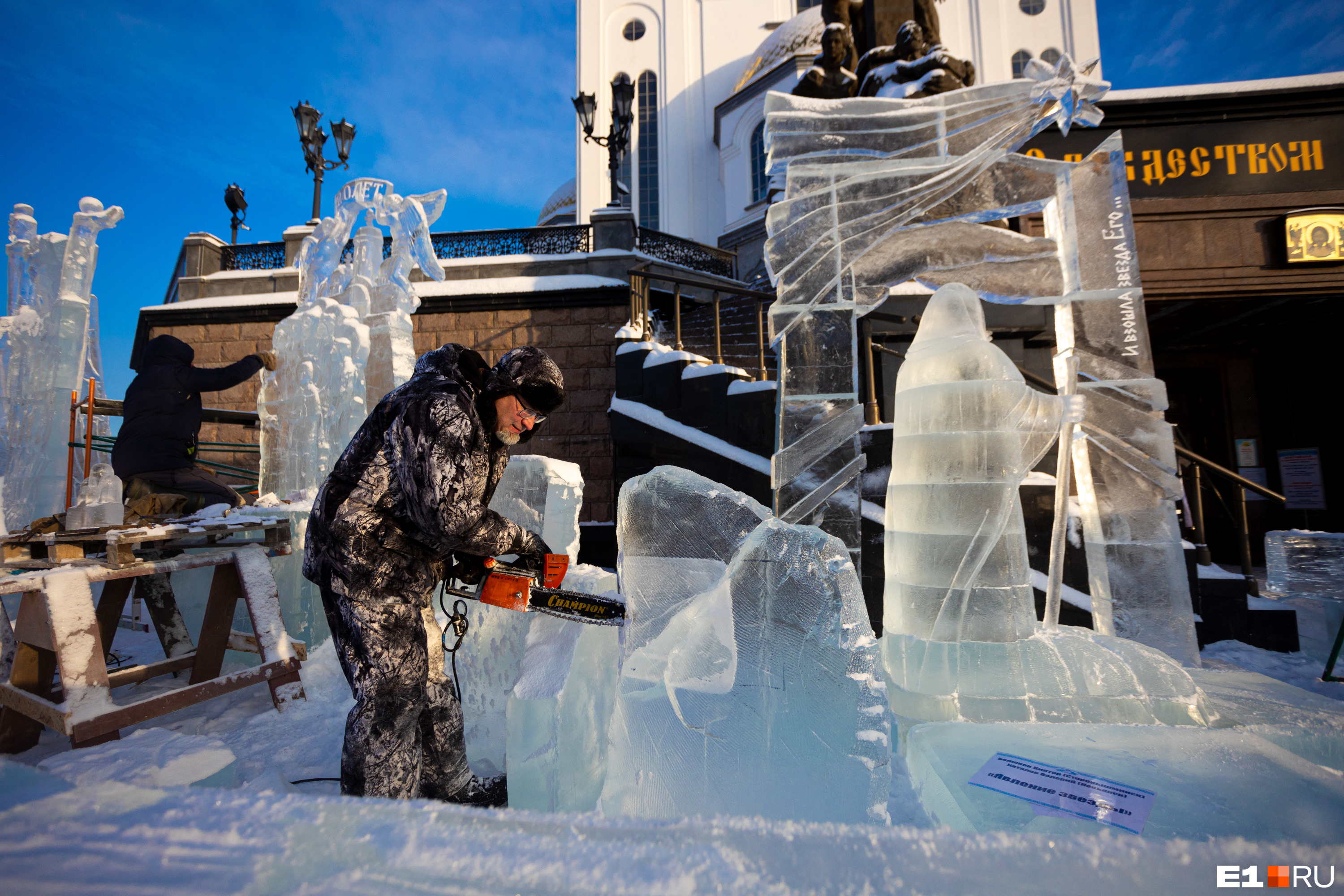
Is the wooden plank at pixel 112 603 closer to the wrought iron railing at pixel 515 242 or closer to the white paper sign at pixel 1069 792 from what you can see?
the white paper sign at pixel 1069 792

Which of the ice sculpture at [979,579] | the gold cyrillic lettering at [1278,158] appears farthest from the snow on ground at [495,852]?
the gold cyrillic lettering at [1278,158]

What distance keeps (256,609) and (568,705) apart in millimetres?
2019

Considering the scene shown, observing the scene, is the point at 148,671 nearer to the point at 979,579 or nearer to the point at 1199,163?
the point at 979,579

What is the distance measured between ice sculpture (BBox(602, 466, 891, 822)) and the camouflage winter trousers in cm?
71

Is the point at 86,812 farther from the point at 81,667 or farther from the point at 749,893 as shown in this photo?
the point at 81,667

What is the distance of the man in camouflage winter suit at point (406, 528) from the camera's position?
1.92 meters

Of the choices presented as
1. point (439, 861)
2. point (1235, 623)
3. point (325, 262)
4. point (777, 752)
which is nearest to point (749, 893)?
point (439, 861)

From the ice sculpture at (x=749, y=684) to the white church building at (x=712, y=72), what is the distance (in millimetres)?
17797

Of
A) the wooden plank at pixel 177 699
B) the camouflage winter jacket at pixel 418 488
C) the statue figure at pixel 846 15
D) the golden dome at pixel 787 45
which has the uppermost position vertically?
the golden dome at pixel 787 45

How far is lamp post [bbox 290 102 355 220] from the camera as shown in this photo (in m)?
9.41

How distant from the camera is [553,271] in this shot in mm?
10273

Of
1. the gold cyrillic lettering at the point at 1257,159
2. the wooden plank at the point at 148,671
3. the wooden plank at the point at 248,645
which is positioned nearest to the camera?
the wooden plank at the point at 148,671

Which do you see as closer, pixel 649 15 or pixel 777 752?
pixel 777 752

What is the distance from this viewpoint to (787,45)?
62.1 feet
